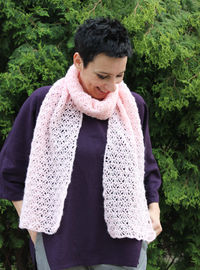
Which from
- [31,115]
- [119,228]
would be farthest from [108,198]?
[31,115]

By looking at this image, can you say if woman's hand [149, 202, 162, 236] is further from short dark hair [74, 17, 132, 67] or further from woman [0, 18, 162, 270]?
short dark hair [74, 17, 132, 67]

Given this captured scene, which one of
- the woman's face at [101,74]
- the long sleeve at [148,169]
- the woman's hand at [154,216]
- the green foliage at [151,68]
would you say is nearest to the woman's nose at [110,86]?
the woman's face at [101,74]

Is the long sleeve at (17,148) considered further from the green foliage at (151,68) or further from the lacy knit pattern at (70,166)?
the green foliage at (151,68)

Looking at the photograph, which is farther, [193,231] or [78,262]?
[193,231]

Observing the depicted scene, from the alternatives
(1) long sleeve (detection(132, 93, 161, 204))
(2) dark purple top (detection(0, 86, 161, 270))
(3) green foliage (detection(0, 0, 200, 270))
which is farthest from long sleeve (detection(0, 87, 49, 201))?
(3) green foliage (detection(0, 0, 200, 270))

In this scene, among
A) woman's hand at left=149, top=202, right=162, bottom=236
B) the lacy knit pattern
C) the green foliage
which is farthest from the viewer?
the green foliage

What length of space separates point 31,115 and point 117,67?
0.45m

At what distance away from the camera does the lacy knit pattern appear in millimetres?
1747

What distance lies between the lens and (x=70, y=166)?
172cm

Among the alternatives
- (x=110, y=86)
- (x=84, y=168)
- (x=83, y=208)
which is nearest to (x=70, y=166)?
(x=84, y=168)

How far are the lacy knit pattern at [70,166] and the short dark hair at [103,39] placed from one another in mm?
189

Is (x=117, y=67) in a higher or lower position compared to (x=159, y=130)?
higher

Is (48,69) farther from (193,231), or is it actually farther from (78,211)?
(193,231)

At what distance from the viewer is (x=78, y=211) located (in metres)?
1.74
